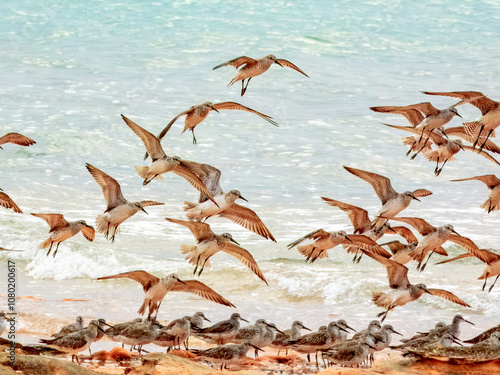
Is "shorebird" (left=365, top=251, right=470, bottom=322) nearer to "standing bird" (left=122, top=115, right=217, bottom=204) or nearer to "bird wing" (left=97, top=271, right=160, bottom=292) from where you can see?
"standing bird" (left=122, top=115, right=217, bottom=204)

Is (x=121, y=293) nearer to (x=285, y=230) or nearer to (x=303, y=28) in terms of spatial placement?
(x=285, y=230)

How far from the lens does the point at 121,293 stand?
1180cm

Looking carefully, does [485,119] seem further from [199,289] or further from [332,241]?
[199,289]

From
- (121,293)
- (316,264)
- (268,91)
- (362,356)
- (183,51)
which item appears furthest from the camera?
(183,51)

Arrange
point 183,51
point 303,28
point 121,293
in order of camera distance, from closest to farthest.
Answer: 1. point 121,293
2. point 183,51
3. point 303,28

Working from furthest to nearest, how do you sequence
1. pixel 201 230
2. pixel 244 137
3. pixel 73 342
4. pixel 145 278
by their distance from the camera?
1. pixel 244 137
2. pixel 201 230
3. pixel 145 278
4. pixel 73 342

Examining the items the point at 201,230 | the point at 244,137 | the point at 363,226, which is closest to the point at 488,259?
the point at 363,226

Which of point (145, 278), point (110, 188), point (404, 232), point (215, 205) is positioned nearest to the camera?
point (145, 278)

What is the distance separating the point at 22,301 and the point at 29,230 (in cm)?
464

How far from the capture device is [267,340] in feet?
25.9

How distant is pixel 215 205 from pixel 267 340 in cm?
126

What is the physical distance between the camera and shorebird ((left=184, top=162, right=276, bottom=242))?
304 inches

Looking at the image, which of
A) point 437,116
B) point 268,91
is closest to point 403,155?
point 268,91

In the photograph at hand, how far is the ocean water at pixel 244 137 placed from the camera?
11938 mm
